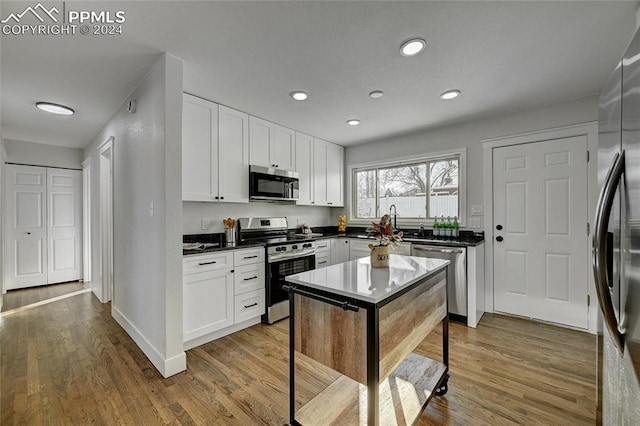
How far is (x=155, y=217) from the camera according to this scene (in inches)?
87.3

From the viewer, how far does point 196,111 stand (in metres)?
2.76

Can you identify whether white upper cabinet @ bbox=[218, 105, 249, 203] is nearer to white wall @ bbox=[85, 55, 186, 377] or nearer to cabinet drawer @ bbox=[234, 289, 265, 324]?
white wall @ bbox=[85, 55, 186, 377]

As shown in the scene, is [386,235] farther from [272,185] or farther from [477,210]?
[477,210]

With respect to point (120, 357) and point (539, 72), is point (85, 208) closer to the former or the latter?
point (120, 357)

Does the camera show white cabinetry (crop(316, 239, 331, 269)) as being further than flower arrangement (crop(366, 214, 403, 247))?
Yes

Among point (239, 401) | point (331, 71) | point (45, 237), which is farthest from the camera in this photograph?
point (45, 237)

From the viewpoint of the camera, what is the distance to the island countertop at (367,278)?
128cm

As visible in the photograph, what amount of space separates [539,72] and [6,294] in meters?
7.43

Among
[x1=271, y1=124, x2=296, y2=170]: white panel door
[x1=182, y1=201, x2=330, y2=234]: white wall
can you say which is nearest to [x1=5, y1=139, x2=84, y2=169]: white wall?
[x1=182, y1=201, x2=330, y2=234]: white wall

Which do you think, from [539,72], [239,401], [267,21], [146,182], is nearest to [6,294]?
[146,182]

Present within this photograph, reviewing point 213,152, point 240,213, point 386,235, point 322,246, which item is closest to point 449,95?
point 386,235

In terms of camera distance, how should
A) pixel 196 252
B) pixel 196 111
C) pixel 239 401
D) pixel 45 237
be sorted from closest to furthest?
pixel 239 401, pixel 196 252, pixel 196 111, pixel 45 237

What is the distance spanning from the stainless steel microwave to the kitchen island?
187cm

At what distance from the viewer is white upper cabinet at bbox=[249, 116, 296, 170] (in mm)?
3367
